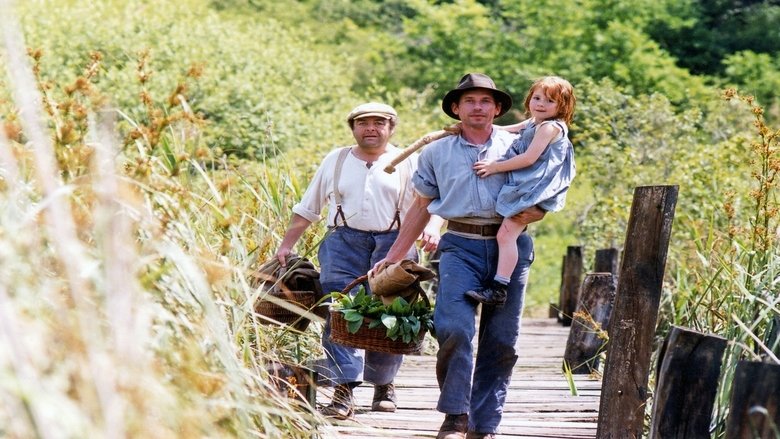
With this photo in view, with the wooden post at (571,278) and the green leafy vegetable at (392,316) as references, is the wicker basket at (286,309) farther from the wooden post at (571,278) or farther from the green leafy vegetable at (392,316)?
the wooden post at (571,278)

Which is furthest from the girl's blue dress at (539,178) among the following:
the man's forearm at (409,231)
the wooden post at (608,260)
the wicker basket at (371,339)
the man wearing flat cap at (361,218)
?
the wooden post at (608,260)

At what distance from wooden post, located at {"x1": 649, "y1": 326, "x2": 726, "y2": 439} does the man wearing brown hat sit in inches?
43.6

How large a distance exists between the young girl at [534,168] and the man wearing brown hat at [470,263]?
0.05 m

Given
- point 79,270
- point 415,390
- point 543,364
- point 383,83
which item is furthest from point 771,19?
point 79,270

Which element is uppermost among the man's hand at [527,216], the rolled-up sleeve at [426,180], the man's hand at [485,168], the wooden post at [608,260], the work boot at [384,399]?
the man's hand at [485,168]

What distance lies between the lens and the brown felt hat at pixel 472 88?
520 cm

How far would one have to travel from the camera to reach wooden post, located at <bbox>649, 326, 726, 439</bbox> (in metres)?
4.05

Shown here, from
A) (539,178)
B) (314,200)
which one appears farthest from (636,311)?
(314,200)

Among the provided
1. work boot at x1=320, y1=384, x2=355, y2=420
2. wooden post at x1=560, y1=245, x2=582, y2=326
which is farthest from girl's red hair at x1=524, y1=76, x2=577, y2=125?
wooden post at x1=560, y1=245, x2=582, y2=326

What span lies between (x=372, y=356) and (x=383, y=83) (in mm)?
19154

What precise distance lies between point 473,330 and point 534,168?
27.7 inches

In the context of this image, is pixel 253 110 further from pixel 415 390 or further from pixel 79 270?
pixel 79 270

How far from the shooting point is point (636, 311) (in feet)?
16.0

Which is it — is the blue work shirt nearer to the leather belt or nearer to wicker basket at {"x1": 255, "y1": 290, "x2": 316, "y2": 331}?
the leather belt
